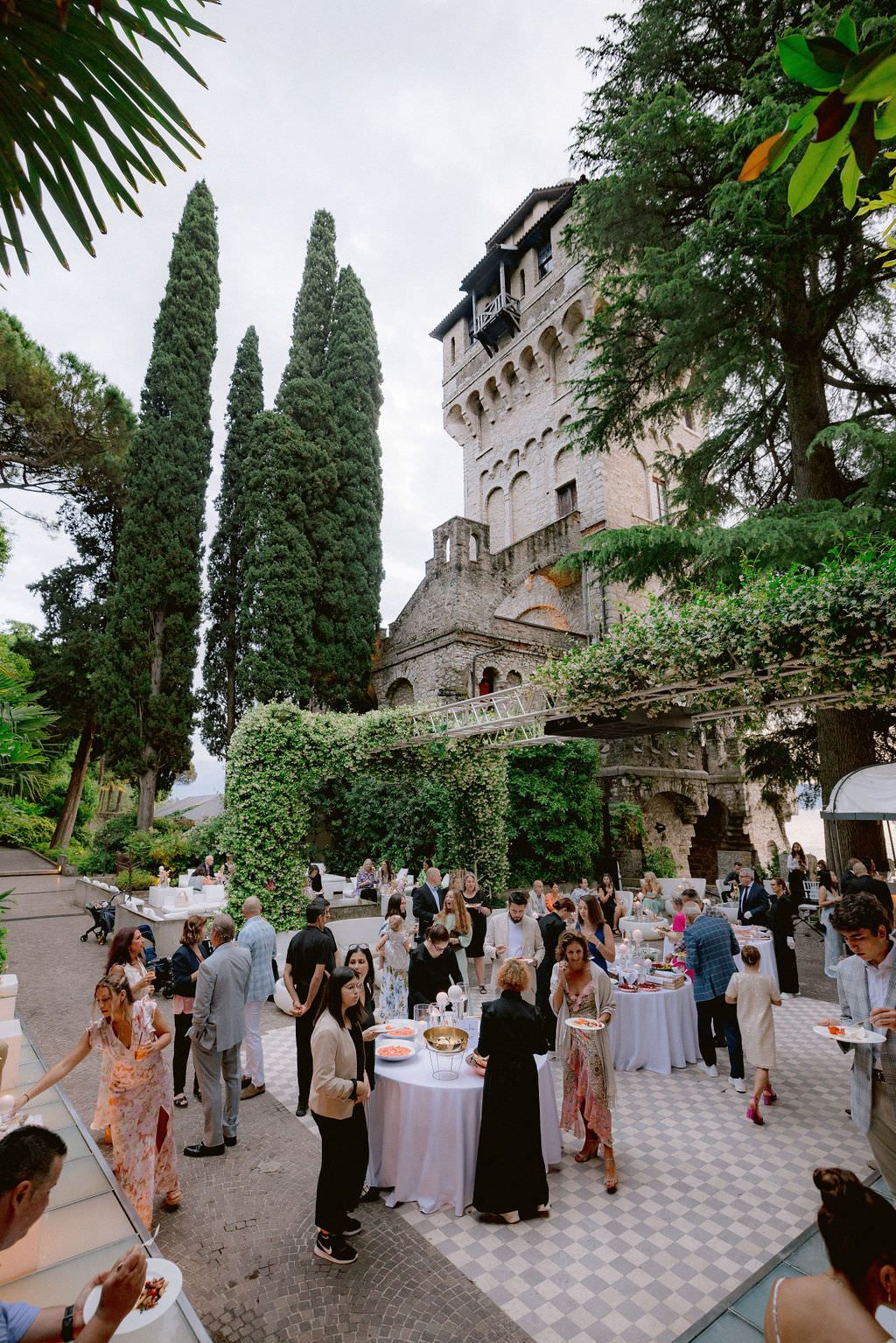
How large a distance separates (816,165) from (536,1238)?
17.1 ft

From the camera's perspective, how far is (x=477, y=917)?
8.70 m

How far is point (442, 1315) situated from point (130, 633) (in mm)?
19864

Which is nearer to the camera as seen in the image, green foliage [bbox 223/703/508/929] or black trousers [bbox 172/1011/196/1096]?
black trousers [bbox 172/1011/196/1096]

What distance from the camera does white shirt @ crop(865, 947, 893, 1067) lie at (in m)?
3.84

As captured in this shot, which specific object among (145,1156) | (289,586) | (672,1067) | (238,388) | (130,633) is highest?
(238,388)

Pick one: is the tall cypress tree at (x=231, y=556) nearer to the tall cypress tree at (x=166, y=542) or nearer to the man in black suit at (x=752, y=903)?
the tall cypress tree at (x=166, y=542)

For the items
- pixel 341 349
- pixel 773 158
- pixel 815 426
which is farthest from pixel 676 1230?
pixel 341 349

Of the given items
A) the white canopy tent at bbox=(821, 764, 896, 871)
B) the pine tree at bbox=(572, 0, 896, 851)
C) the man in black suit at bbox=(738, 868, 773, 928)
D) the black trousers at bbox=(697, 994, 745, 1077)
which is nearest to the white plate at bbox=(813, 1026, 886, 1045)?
the black trousers at bbox=(697, 994, 745, 1077)

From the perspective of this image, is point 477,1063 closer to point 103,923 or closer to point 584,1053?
point 584,1053

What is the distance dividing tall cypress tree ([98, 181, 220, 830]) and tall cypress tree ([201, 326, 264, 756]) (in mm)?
1114

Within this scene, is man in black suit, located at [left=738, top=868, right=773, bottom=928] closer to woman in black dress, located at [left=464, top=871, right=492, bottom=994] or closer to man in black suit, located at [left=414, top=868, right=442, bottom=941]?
woman in black dress, located at [left=464, top=871, right=492, bottom=994]

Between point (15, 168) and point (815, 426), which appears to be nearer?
point (15, 168)

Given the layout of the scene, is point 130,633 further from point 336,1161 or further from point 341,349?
point 336,1161

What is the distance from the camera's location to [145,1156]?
3957 millimetres
